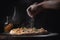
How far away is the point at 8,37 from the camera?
0.85 m

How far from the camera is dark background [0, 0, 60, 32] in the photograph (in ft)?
4.07

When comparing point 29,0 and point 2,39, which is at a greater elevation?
point 29,0

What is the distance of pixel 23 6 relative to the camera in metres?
1.42

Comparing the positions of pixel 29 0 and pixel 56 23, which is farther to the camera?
pixel 29 0

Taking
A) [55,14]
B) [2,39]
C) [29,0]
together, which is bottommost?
[2,39]

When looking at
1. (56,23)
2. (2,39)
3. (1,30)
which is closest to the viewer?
(2,39)

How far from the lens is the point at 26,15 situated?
1394 millimetres

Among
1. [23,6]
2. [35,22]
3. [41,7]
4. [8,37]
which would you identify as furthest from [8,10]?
[41,7]

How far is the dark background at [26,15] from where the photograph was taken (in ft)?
4.07

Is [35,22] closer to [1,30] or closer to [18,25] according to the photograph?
[18,25]

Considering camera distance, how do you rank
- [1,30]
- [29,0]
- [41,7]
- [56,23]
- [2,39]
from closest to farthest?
[41,7] < [2,39] < [1,30] < [56,23] < [29,0]

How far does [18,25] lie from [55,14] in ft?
1.05

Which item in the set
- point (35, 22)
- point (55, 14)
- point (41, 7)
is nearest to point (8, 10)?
point (35, 22)

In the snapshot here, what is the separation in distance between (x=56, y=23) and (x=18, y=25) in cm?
32
